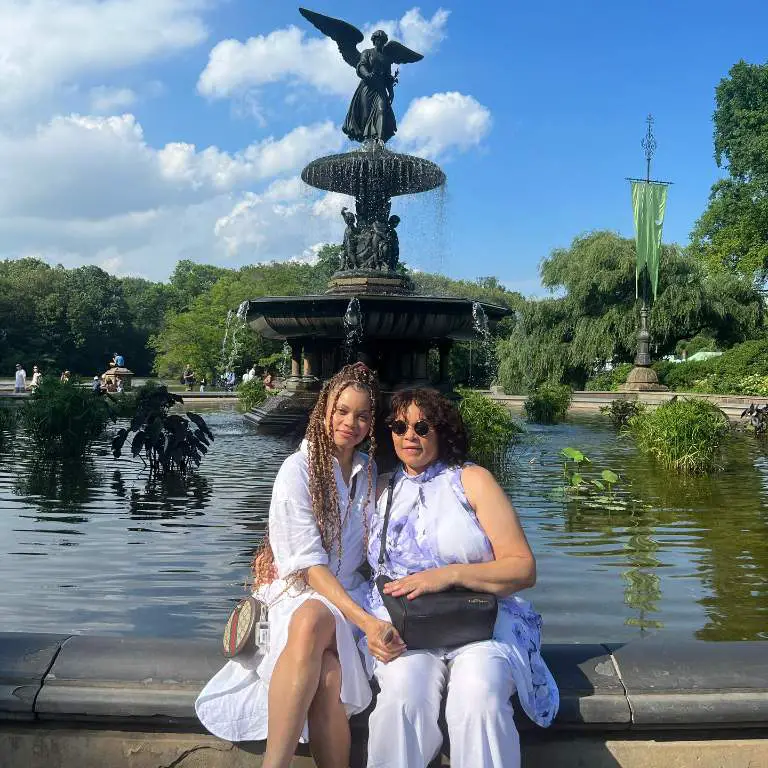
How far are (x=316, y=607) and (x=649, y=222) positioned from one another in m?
31.8

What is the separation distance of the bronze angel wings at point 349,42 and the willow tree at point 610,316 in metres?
20.4

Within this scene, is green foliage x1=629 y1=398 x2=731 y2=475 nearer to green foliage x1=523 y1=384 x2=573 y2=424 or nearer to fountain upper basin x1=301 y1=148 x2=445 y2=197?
fountain upper basin x1=301 y1=148 x2=445 y2=197

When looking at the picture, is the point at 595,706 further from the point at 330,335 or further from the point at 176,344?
the point at 176,344

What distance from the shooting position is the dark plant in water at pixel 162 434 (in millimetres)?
9273

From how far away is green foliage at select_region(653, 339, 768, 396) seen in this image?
2820cm

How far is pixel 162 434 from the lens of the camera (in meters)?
→ 9.32

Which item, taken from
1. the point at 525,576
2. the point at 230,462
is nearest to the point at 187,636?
the point at 525,576

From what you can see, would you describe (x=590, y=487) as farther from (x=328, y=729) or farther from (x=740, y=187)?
(x=740, y=187)

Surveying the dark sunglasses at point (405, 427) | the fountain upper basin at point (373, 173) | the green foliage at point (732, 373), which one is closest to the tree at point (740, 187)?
the green foliage at point (732, 373)

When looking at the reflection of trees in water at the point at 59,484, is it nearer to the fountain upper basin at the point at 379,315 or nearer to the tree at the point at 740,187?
the fountain upper basin at the point at 379,315

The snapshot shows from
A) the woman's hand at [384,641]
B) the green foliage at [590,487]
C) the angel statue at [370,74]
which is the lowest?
the green foliage at [590,487]

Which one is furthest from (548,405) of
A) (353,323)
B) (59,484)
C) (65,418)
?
(59,484)

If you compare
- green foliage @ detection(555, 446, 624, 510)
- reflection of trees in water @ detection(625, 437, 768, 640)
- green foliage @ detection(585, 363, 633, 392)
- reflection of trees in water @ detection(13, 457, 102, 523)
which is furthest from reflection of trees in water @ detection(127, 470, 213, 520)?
green foliage @ detection(585, 363, 633, 392)

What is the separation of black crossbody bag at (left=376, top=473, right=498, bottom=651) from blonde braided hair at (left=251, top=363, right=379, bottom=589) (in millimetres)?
389
